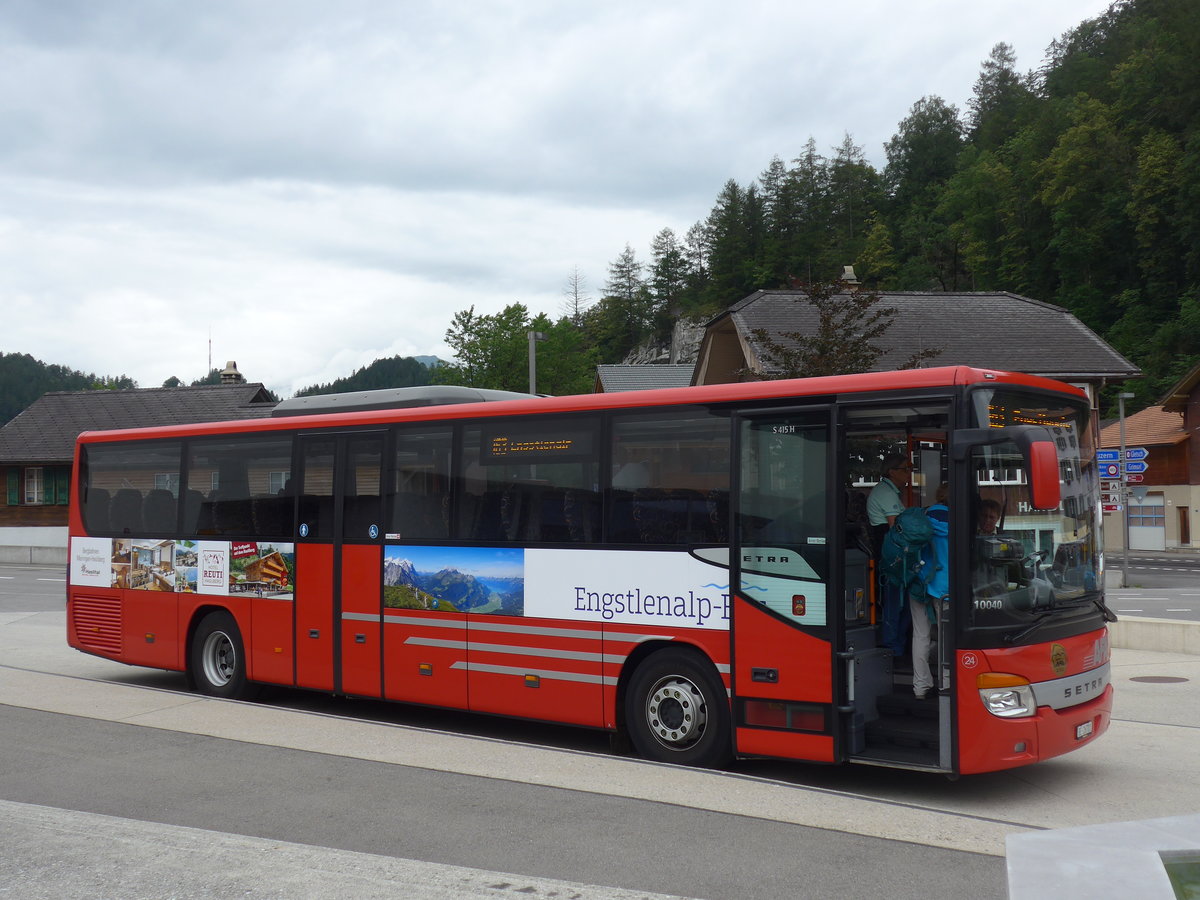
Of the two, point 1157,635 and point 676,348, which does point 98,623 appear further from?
point 676,348

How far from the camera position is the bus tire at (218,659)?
41.1 feet

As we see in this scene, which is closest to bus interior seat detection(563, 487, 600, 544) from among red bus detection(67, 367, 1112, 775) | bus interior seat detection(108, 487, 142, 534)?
red bus detection(67, 367, 1112, 775)

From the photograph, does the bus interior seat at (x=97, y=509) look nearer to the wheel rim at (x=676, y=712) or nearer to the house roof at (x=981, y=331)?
the wheel rim at (x=676, y=712)

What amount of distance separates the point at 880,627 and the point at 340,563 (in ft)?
17.4

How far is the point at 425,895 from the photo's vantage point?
5555mm

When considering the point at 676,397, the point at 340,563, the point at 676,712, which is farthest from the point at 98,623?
the point at 676,397

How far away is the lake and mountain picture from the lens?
9953 mm

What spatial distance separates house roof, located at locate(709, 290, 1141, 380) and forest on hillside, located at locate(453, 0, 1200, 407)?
5.41 meters

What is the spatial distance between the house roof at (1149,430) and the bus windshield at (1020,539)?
52018mm

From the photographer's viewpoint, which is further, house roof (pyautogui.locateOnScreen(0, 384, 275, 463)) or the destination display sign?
house roof (pyautogui.locateOnScreen(0, 384, 275, 463))

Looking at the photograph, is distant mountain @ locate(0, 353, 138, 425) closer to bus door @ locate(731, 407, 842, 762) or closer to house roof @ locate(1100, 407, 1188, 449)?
house roof @ locate(1100, 407, 1188, 449)

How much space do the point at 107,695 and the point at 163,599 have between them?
128 centimetres

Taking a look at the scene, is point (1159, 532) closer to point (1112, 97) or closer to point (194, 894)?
point (1112, 97)

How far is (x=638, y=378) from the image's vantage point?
61.7 m
